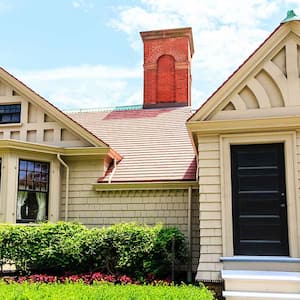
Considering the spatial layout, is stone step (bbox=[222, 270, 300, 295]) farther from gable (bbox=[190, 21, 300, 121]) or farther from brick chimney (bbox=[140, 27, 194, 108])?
brick chimney (bbox=[140, 27, 194, 108])

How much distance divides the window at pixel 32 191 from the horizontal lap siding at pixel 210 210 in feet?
14.9

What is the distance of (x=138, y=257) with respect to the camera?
9.05 meters

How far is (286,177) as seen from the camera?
849 centimetres

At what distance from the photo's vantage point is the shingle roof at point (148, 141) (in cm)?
1153

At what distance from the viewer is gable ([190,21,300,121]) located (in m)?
8.83

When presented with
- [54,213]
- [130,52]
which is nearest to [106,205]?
[54,213]

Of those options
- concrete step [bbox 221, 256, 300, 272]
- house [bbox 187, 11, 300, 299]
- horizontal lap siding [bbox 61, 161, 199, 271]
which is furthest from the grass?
horizontal lap siding [bbox 61, 161, 199, 271]

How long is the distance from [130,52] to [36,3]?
8502 mm

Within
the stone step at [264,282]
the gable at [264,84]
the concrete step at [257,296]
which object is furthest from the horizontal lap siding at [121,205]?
the concrete step at [257,296]

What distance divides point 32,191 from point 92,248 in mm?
2727

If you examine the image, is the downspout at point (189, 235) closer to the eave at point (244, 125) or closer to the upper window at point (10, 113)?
the eave at point (244, 125)

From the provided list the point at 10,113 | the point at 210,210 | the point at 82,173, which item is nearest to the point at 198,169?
the point at 210,210

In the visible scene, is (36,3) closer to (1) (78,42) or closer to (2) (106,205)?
(1) (78,42)

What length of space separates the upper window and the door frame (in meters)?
6.00
